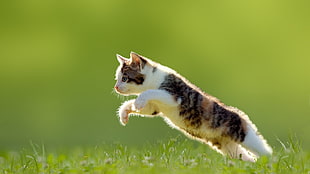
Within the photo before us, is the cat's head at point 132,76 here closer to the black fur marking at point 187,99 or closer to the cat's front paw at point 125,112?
the cat's front paw at point 125,112

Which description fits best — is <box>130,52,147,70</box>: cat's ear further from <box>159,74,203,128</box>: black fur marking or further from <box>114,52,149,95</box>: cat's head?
<box>159,74,203,128</box>: black fur marking

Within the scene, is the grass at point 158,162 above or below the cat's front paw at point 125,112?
below

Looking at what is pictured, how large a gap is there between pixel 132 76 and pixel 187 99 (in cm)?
75

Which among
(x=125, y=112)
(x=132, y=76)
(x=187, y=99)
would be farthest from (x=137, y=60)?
(x=187, y=99)

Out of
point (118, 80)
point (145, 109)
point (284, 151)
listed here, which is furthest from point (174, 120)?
point (284, 151)

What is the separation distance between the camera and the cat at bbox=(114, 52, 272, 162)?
6.54m

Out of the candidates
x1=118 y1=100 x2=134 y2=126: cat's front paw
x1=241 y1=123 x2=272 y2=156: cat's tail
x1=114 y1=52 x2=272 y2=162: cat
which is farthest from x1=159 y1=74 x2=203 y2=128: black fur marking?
x1=241 y1=123 x2=272 y2=156: cat's tail

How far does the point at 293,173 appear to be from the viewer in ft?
16.8

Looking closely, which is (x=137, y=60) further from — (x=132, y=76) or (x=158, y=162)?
(x=158, y=162)

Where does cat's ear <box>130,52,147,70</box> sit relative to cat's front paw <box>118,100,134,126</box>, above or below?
above

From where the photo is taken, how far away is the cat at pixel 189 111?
6.54m

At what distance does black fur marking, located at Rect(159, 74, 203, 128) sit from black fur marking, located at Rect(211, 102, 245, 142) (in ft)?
0.66

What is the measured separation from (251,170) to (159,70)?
7.02 ft

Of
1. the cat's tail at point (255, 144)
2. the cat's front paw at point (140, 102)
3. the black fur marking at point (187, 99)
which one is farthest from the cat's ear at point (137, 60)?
the cat's tail at point (255, 144)
